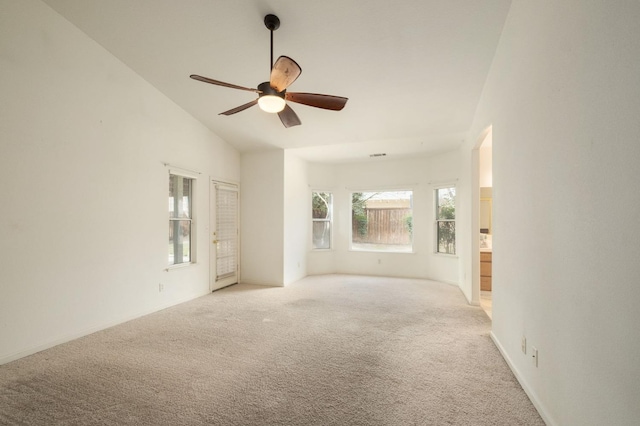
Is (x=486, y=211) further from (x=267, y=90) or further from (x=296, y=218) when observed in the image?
(x=267, y=90)

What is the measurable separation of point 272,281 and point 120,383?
3.46 m

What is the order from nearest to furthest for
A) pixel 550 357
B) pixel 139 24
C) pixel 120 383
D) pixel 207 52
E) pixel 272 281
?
pixel 550 357 → pixel 120 383 → pixel 139 24 → pixel 207 52 → pixel 272 281

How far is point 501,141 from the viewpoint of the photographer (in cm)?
276

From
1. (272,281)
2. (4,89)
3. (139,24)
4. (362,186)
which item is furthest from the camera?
(362,186)

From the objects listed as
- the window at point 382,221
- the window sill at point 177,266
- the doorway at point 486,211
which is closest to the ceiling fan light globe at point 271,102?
the window sill at point 177,266

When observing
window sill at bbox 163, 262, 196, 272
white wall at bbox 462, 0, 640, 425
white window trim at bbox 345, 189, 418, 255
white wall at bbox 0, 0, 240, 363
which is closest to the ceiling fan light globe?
white wall at bbox 462, 0, 640, 425

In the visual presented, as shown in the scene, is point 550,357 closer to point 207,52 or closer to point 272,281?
point 207,52

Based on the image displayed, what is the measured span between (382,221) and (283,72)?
5100mm

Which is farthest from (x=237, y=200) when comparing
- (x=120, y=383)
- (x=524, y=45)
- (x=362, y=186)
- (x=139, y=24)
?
(x=524, y=45)

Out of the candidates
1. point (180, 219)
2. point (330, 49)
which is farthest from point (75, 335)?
point (330, 49)

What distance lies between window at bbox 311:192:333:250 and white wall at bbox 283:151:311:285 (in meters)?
0.20

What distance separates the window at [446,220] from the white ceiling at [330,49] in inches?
70.6

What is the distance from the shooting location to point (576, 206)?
1.46m

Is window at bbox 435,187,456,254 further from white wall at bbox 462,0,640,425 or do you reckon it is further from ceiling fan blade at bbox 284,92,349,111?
ceiling fan blade at bbox 284,92,349,111
